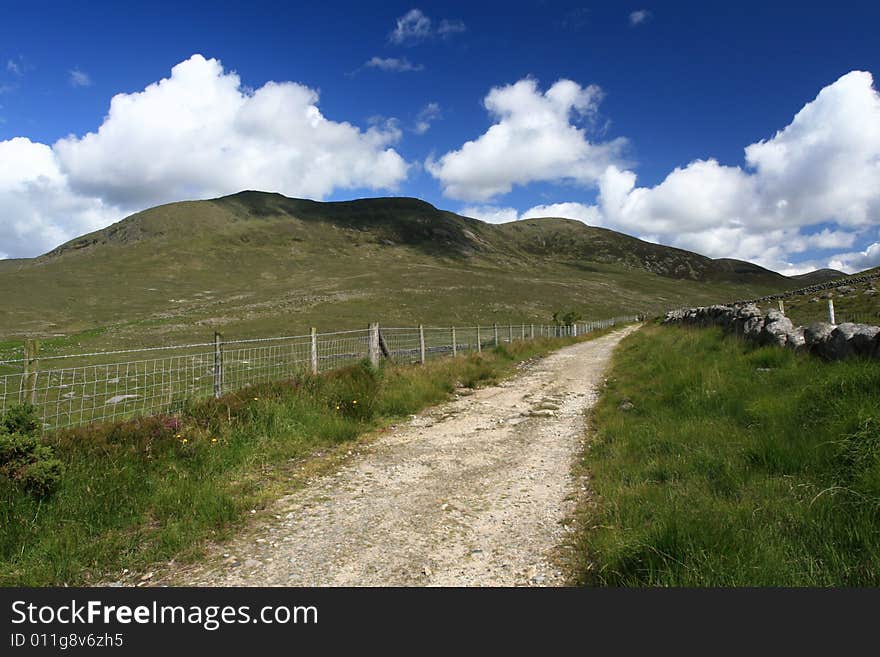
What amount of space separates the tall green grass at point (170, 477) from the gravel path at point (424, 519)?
53cm

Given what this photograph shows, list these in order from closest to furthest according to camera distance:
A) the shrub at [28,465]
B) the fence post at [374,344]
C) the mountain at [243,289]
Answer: the shrub at [28,465]
the fence post at [374,344]
the mountain at [243,289]

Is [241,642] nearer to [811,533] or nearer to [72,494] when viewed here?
[72,494]

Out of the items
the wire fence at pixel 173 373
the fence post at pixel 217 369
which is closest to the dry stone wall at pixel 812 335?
the wire fence at pixel 173 373

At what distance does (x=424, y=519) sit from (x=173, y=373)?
17.4 m

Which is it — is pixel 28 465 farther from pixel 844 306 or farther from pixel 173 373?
pixel 844 306

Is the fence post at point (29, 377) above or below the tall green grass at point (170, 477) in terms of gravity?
above

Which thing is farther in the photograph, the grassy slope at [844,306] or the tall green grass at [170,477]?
the grassy slope at [844,306]

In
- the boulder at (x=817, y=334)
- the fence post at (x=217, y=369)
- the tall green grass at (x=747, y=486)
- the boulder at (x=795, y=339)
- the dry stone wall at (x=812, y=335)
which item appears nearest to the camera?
the tall green grass at (x=747, y=486)

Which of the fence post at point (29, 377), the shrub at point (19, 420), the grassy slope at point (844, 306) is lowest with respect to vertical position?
the shrub at point (19, 420)

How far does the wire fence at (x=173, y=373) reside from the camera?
729cm

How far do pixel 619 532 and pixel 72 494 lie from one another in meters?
5.56

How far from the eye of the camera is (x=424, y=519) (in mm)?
4887

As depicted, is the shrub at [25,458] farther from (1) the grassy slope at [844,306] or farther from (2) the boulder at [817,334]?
(1) the grassy slope at [844,306]

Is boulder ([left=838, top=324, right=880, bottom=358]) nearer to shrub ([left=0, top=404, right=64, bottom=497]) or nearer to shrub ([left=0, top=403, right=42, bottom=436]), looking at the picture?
shrub ([left=0, top=404, right=64, bottom=497])
